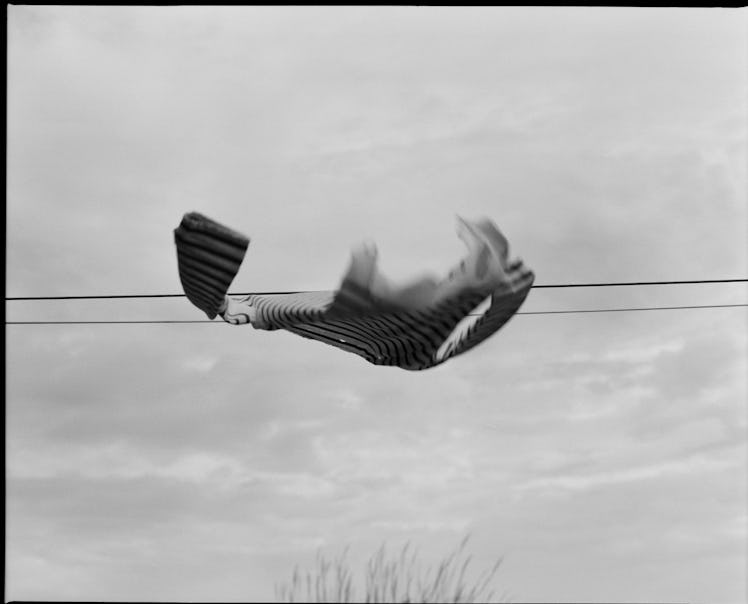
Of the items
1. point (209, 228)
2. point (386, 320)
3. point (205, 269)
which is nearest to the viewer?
point (386, 320)

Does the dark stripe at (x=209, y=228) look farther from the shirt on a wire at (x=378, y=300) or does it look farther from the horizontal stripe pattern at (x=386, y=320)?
the horizontal stripe pattern at (x=386, y=320)

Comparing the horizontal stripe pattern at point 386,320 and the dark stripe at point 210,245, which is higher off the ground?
the dark stripe at point 210,245

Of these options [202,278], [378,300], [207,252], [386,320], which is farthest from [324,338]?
[378,300]

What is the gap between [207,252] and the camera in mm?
3455

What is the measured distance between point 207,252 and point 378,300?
33.6 inches

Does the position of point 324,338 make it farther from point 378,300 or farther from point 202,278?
point 378,300

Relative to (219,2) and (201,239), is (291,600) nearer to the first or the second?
(201,239)

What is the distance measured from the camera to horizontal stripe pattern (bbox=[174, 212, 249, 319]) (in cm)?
339

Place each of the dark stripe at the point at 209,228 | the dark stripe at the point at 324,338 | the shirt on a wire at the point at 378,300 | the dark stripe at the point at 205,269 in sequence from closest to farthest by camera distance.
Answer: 1. the shirt on a wire at the point at 378,300
2. the dark stripe at the point at 209,228
3. the dark stripe at the point at 205,269
4. the dark stripe at the point at 324,338

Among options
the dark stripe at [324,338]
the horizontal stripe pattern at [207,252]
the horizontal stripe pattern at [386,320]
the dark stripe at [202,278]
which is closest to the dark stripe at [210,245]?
the horizontal stripe pattern at [207,252]

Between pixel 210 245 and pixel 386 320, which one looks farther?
pixel 210 245

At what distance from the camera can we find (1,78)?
616 centimetres

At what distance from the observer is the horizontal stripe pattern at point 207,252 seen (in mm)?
3393

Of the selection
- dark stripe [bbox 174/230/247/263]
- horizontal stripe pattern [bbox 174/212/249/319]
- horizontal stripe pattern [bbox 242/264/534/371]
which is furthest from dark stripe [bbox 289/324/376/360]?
dark stripe [bbox 174/230/247/263]
